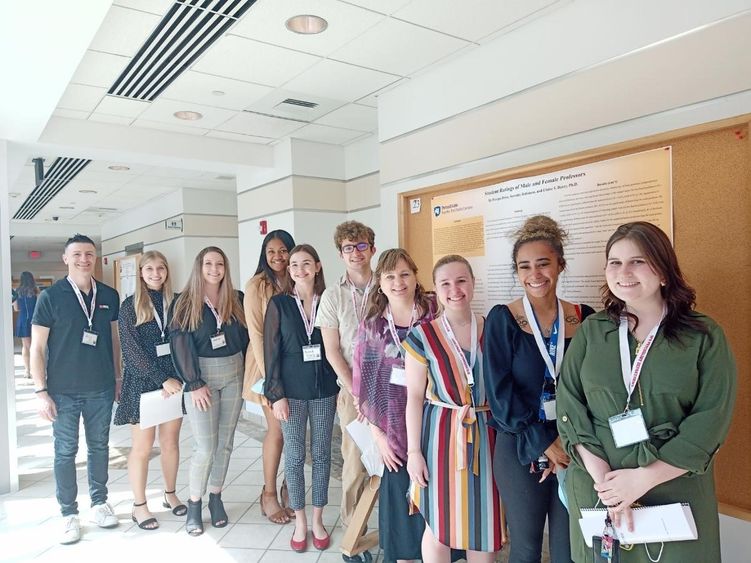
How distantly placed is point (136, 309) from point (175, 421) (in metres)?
0.78

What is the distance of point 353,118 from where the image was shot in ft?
16.5

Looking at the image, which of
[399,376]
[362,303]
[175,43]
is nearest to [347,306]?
[362,303]

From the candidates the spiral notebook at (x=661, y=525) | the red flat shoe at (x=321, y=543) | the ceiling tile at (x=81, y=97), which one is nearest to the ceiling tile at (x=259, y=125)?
the ceiling tile at (x=81, y=97)

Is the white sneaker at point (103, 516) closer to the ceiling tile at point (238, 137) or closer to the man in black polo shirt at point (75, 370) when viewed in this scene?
the man in black polo shirt at point (75, 370)

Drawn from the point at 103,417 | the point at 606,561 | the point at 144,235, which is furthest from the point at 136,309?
the point at 144,235

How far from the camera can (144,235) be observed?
9992mm

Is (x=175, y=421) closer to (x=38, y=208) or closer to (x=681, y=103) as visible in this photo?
(x=681, y=103)

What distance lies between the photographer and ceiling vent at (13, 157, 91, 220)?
667 cm

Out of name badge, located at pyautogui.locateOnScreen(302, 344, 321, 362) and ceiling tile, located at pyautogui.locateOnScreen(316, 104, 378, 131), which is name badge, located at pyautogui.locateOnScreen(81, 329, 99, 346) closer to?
name badge, located at pyautogui.locateOnScreen(302, 344, 321, 362)

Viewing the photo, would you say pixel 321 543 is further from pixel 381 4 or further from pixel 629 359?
pixel 381 4

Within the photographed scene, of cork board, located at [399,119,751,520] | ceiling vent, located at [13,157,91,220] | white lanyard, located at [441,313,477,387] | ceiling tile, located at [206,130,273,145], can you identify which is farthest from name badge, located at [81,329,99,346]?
ceiling vent, located at [13,157,91,220]

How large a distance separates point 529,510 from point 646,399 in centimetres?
65

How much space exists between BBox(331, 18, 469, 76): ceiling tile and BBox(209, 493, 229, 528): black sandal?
3.06 m

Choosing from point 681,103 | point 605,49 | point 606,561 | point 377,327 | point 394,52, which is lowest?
point 606,561
